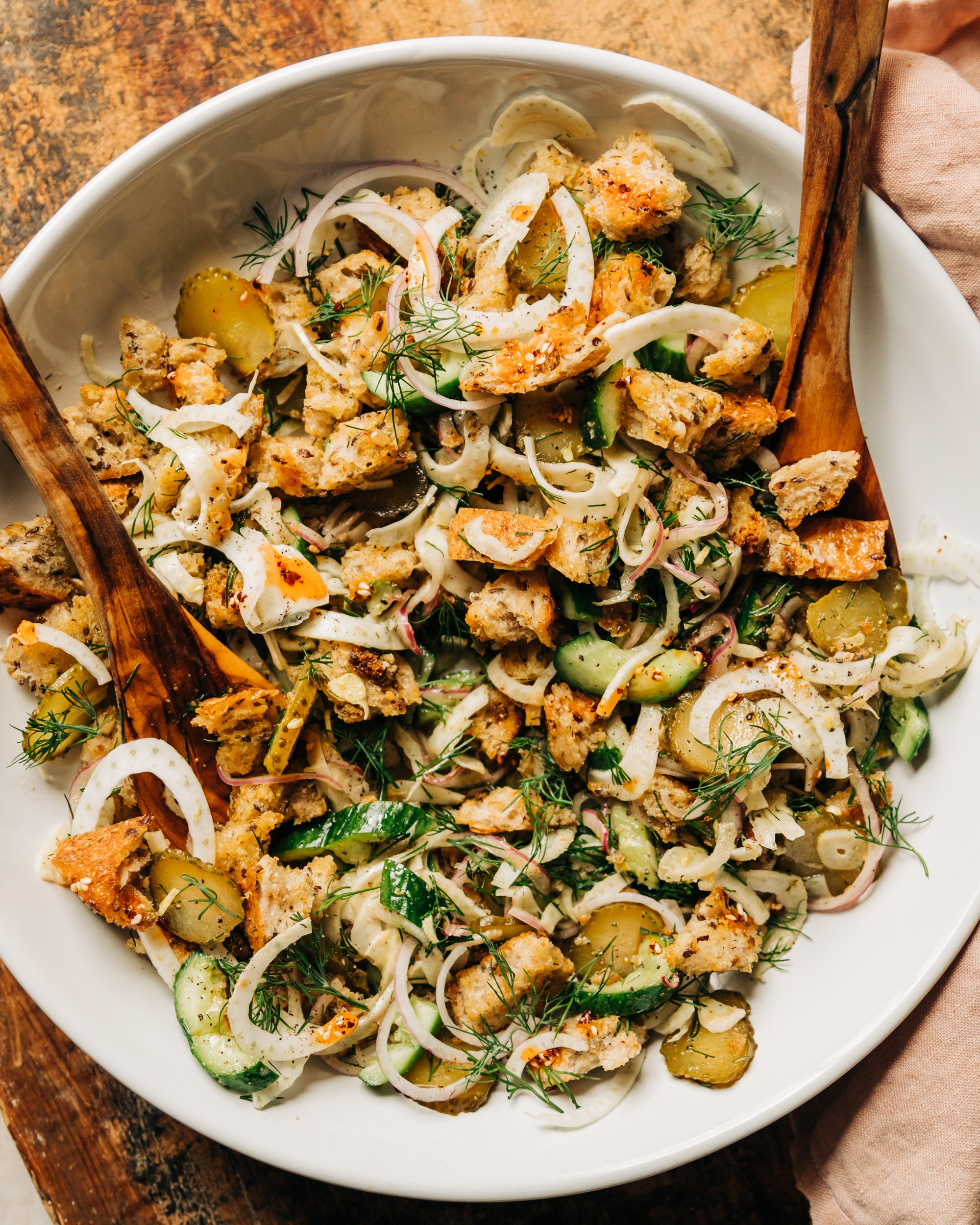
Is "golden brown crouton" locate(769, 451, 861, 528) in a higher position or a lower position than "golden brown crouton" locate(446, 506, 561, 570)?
lower

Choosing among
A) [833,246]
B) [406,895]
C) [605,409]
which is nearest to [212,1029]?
[406,895]

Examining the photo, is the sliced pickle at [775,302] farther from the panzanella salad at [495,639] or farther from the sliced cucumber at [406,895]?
the sliced cucumber at [406,895]

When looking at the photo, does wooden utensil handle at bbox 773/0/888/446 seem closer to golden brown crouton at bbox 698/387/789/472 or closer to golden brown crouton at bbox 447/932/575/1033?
golden brown crouton at bbox 698/387/789/472

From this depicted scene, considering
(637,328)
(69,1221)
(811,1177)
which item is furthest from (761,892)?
(69,1221)

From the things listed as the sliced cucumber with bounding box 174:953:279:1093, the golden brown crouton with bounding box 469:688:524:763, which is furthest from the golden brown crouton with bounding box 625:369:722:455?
the sliced cucumber with bounding box 174:953:279:1093

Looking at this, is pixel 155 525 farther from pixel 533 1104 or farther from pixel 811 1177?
pixel 811 1177

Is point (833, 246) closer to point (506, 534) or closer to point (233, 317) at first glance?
point (506, 534)
